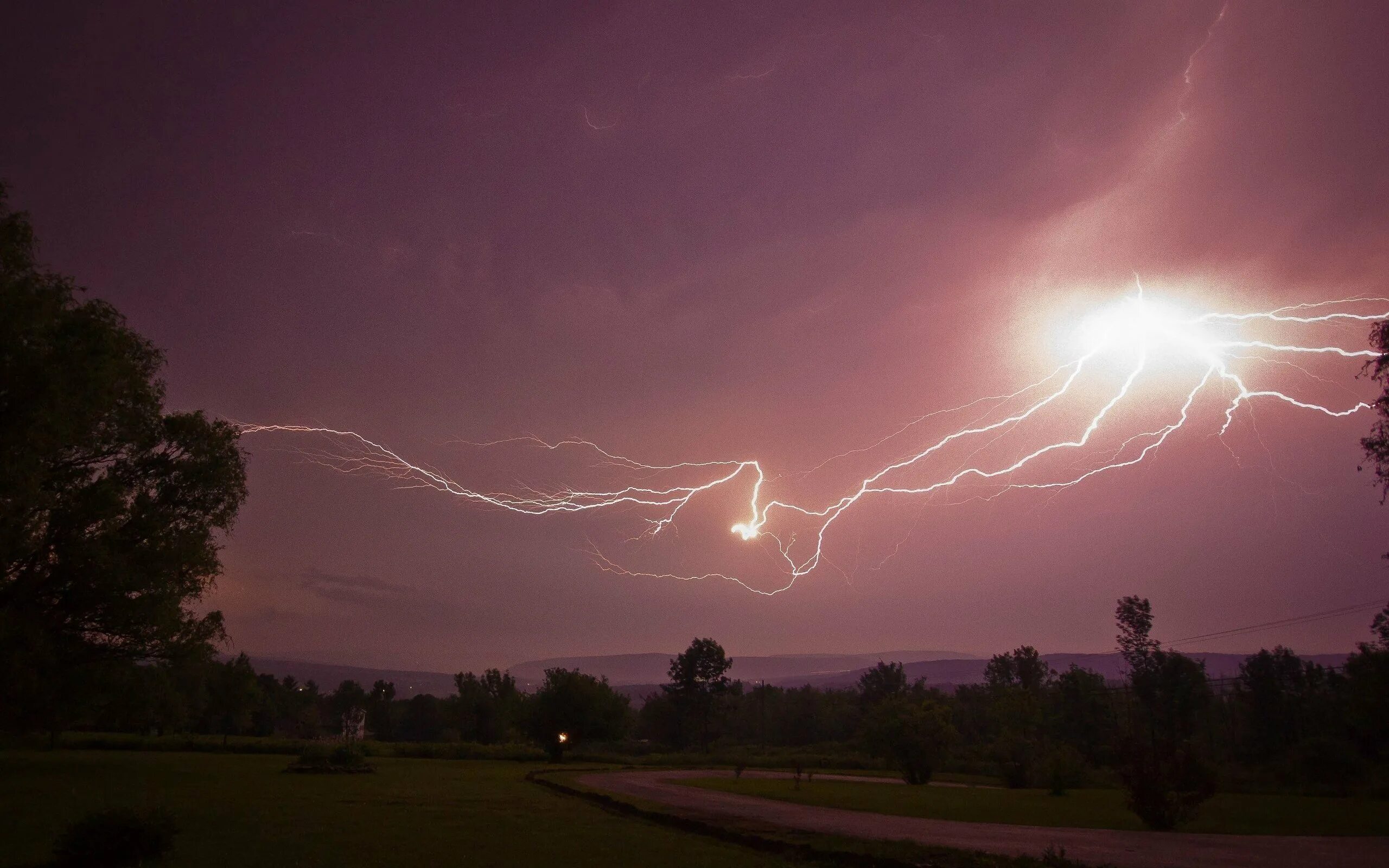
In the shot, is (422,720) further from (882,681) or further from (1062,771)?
(1062,771)

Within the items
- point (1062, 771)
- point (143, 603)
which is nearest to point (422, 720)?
point (143, 603)

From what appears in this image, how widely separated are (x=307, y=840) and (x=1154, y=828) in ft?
56.0

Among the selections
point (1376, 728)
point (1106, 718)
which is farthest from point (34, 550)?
point (1106, 718)

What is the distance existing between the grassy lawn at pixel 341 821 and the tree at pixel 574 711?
104 ft

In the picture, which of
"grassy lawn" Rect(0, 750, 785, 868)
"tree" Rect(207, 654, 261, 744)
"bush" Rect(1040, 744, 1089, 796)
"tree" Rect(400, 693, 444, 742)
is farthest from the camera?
"tree" Rect(400, 693, 444, 742)

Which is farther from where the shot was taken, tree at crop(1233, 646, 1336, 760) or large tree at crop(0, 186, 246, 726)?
tree at crop(1233, 646, 1336, 760)

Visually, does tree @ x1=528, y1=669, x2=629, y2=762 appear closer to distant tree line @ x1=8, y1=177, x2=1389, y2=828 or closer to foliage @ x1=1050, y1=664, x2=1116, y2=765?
distant tree line @ x1=8, y1=177, x2=1389, y2=828

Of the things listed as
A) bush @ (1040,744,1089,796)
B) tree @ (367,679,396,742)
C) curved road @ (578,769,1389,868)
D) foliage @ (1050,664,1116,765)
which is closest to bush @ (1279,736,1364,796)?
bush @ (1040,744,1089,796)

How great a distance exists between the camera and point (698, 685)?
261 feet

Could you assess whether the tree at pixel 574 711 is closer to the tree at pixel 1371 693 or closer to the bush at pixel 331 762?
the bush at pixel 331 762

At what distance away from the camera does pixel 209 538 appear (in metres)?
25.7

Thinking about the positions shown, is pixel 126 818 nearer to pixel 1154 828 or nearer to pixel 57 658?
pixel 57 658

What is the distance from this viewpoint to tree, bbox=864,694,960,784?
3472cm

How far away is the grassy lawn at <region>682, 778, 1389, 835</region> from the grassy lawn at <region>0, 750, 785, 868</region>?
8.26 m
